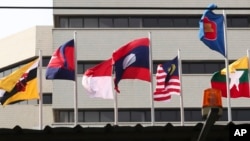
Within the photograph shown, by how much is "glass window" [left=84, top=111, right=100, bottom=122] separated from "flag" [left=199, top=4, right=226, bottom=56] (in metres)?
14.2

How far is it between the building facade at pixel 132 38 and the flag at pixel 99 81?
1356cm

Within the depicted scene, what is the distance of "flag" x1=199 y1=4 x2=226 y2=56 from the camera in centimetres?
3064

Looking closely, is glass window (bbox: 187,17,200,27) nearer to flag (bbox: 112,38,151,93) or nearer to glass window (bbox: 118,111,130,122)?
glass window (bbox: 118,111,130,122)

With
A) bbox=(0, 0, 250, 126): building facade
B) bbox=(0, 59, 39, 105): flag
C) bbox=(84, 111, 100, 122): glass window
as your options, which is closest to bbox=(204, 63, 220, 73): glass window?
bbox=(0, 0, 250, 126): building facade

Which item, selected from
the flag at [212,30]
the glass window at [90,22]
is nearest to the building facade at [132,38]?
the glass window at [90,22]

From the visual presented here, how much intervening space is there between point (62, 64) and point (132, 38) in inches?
577

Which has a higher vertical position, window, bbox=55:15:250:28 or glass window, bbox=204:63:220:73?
window, bbox=55:15:250:28

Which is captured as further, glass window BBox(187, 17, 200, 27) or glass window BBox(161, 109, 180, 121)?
glass window BBox(187, 17, 200, 27)

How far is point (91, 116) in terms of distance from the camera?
145 feet

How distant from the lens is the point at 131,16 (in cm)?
4619

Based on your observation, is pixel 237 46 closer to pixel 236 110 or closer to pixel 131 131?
pixel 236 110

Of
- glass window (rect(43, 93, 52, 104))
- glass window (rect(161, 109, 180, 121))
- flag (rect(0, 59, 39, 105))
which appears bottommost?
glass window (rect(161, 109, 180, 121))

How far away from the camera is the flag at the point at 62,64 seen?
1209 inches

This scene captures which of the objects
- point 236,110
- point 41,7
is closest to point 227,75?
point 236,110
